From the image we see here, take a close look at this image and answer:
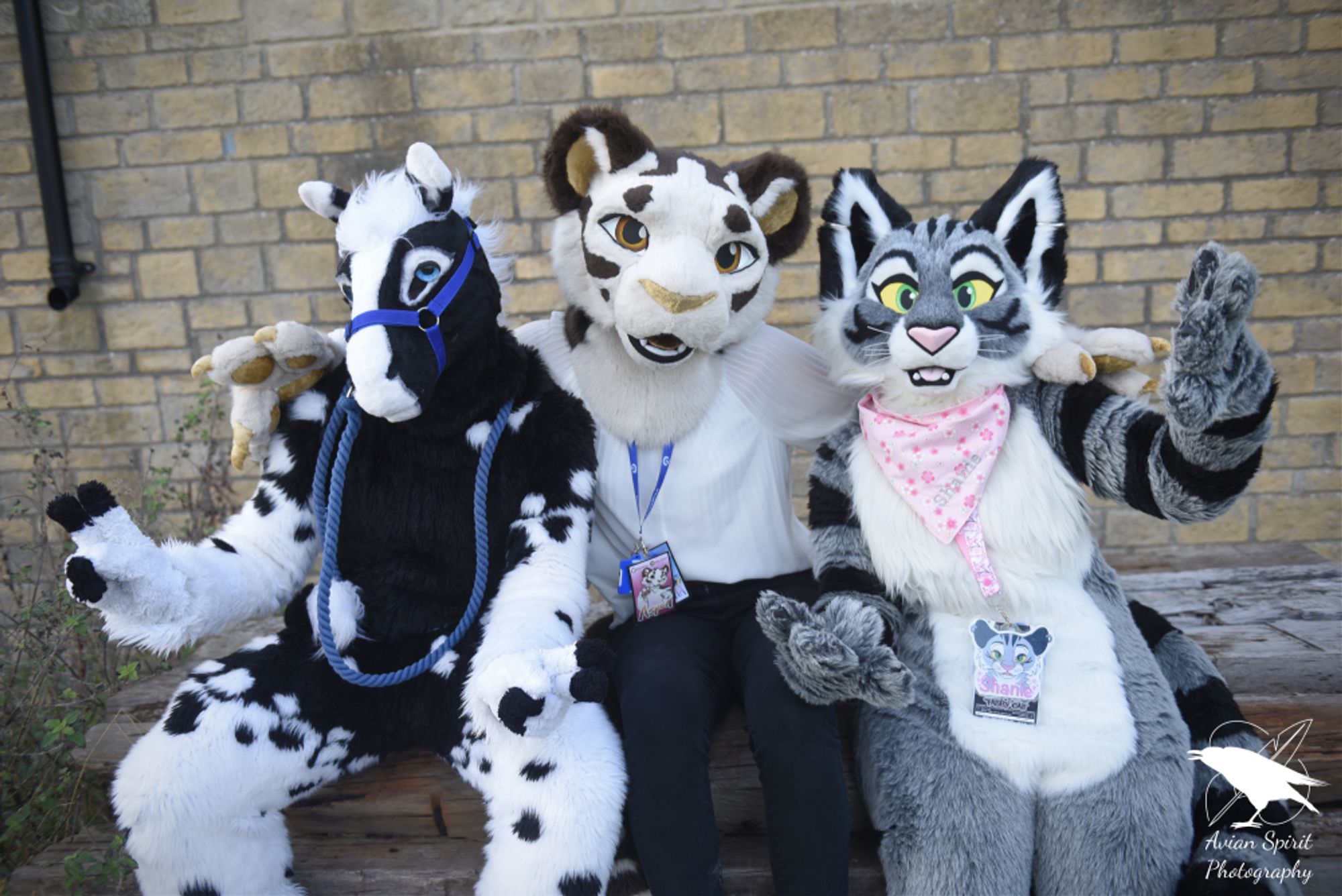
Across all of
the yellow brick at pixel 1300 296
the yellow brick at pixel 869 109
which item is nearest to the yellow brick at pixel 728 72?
the yellow brick at pixel 869 109

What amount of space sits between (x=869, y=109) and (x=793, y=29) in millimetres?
476

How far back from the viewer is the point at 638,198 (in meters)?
1.74

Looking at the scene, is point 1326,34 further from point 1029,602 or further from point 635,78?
point 1029,602

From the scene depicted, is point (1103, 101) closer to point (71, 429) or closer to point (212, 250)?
point (212, 250)

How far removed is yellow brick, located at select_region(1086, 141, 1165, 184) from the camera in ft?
12.4

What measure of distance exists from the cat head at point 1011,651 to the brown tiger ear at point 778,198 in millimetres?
939

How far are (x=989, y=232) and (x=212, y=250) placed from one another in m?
3.68

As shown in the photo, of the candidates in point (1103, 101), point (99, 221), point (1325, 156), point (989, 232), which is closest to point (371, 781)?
point (989, 232)

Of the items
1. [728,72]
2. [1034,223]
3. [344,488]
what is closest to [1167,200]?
[728,72]

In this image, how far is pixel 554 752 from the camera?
1534 millimetres

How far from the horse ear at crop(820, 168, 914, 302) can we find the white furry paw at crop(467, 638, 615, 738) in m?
0.96

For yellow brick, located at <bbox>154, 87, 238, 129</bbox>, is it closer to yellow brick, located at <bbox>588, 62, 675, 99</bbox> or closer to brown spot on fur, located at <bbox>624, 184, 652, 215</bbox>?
yellow brick, located at <bbox>588, 62, 675, 99</bbox>

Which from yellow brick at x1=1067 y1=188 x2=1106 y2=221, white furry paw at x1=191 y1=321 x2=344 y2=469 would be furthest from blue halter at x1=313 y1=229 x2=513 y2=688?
yellow brick at x1=1067 y1=188 x2=1106 y2=221

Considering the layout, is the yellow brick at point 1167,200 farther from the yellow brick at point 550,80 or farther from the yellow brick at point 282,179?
the yellow brick at point 282,179
